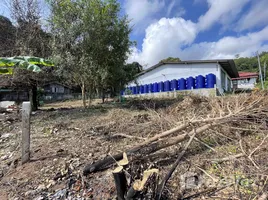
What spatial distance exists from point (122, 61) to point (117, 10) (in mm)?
2620

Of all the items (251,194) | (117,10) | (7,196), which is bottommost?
(7,196)

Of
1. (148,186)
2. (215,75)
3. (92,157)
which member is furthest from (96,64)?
(215,75)

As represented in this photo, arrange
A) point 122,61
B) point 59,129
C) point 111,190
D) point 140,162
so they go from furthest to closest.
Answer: point 122,61 → point 59,129 → point 140,162 → point 111,190

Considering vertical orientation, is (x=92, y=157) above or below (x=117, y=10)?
below

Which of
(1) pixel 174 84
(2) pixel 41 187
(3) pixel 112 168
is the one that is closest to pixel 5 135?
(2) pixel 41 187

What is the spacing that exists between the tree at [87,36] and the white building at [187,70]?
5301mm

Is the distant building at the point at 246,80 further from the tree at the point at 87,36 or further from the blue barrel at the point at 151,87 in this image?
the tree at the point at 87,36

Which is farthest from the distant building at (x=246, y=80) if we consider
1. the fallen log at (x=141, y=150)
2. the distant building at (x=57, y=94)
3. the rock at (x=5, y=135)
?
the rock at (x=5, y=135)

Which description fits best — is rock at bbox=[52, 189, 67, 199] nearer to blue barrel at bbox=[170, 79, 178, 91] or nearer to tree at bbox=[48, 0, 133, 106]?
tree at bbox=[48, 0, 133, 106]

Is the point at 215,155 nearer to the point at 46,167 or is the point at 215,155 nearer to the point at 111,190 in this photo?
the point at 111,190

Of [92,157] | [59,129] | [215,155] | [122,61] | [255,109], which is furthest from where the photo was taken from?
[122,61]

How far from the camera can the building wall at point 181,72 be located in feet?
53.4

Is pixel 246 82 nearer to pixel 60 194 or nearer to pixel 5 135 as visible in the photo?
pixel 5 135

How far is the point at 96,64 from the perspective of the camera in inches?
385
